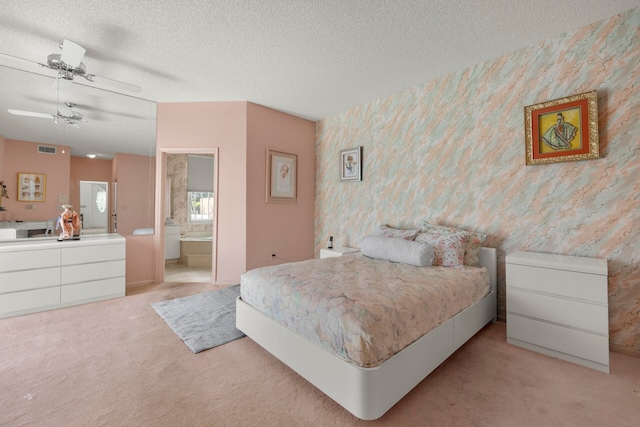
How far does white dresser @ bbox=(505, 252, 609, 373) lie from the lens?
6.51 feet

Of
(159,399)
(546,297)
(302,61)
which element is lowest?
(159,399)

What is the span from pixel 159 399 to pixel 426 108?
3788 millimetres

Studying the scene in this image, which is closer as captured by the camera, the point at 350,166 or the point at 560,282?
the point at 560,282

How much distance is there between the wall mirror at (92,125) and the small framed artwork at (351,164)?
290cm

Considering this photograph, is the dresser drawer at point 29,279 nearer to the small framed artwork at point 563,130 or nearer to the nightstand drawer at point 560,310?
the nightstand drawer at point 560,310

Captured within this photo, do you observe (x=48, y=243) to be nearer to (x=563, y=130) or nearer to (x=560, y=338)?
(x=560, y=338)

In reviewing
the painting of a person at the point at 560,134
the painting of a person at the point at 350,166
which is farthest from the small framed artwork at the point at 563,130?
the painting of a person at the point at 350,166

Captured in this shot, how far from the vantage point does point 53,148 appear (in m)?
3.43

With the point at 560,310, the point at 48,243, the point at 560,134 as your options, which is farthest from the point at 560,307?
the point at 48,243

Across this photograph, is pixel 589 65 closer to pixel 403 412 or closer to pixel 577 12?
pixel 577 12

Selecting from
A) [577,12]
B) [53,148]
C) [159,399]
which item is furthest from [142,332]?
[577,12]

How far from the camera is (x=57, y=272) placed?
3068 millimetres

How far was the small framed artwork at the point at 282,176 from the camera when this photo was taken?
4.32 metres

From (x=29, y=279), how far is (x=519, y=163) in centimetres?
522
